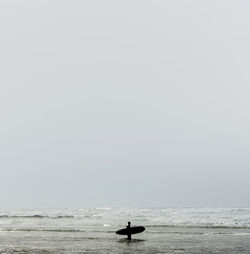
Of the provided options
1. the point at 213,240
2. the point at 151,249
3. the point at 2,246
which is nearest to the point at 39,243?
the point at 2,246

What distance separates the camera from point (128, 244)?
34406 millimetres

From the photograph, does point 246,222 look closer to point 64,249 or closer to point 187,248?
point 187,248

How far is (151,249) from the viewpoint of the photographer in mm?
30906

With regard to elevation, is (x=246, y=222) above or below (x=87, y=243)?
above

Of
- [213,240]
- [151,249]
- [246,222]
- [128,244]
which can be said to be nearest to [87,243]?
[128,244]

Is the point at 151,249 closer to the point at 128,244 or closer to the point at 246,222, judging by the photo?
the point at 128,244

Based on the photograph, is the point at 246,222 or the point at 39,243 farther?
the point at 246,222

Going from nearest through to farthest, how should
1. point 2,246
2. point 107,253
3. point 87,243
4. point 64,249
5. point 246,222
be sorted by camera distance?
point 107,253, point 64,249, point 2,246, point 87,243, point 246,222

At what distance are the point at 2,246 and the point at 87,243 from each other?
247 inches

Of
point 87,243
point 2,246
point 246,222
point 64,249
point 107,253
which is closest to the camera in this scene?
point 107,253

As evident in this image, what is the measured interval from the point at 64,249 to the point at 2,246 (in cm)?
503

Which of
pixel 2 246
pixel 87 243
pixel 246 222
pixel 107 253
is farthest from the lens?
pixel 246 222

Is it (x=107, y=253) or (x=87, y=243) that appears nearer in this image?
(x=107, y=253)

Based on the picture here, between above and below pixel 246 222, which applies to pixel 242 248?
below
